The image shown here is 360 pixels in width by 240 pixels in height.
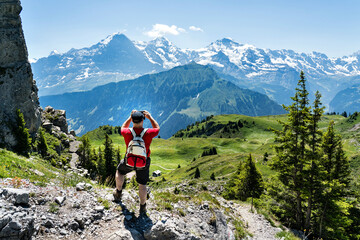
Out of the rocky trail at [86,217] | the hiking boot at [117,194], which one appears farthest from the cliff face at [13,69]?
the hiking boot at [117,194]

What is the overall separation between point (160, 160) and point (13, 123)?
105648mm

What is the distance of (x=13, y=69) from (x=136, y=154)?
5337 cm

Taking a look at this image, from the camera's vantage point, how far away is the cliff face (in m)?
43.2

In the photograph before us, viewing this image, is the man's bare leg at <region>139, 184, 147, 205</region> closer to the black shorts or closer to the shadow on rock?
the black shorts

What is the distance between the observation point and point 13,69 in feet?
149

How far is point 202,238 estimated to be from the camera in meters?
9.59

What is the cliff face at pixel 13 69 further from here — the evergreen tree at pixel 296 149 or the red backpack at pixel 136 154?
the evergreen tree at pixel 296 149

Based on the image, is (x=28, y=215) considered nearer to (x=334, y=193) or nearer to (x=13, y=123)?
(x=334, y=193)

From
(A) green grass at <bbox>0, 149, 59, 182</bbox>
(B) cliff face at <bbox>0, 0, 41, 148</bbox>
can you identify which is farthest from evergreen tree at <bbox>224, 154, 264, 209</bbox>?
(B) cliff face at <bbox>0, 0, 41, 148</bbox>

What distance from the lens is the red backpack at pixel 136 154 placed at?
7770 millimetres

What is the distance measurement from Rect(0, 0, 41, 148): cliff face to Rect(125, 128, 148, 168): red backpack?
4568cm

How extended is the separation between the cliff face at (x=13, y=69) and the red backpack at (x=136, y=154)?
Result: 45683 mm

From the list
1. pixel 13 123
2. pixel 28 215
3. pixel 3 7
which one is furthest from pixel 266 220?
pixel 3 7

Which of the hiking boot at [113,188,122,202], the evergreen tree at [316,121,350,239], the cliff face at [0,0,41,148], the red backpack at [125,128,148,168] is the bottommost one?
the evergreen tree at [316,121,350,239]
